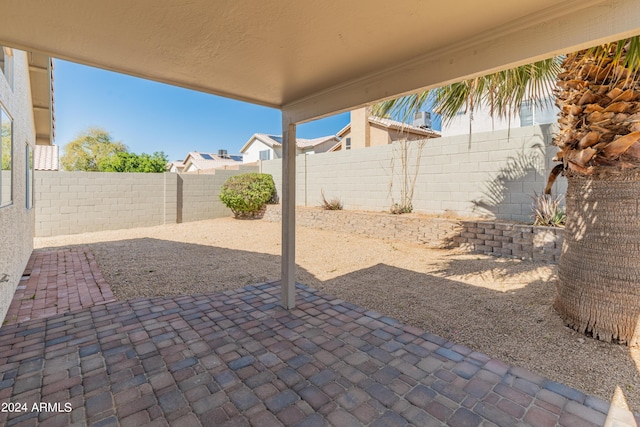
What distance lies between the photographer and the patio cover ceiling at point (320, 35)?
200 cm

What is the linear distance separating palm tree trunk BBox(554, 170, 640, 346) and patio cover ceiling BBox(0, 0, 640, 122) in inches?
84.4

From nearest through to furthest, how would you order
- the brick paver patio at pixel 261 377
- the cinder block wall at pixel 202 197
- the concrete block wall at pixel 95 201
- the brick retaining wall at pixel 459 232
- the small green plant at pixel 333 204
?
the brick paver patio at pixel 261 377 → the brick retaining wall at pixel 459 232 → the concrete block wall at pixel 95 201 → the small green plant at pixel 333 204 → the cinder block wall at pixel 202 197

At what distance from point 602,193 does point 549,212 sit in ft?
12.5

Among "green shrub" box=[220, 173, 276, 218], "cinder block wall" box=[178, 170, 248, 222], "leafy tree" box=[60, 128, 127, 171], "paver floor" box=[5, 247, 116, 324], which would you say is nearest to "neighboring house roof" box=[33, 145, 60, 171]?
"cinder block wall" box=[178, 170, 248, 222]

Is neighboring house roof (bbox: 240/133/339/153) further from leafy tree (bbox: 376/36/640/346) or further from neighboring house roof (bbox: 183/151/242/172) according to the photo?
leafy tree (bbox: 376/36/640/346)

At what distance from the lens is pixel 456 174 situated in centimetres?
894

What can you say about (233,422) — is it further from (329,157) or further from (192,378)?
(329,157)

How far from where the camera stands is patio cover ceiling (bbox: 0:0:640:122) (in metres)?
2.00

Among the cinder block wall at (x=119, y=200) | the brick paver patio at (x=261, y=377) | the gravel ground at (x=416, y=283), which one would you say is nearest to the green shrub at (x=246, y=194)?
the cinder block wall at (x=119, y=200)

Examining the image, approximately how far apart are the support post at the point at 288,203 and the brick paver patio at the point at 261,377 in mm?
385

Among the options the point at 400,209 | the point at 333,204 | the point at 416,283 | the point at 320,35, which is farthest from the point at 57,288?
the point at 333,204

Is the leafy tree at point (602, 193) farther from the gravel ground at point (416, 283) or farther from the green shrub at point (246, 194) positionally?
the green shrub at point (246, 194)

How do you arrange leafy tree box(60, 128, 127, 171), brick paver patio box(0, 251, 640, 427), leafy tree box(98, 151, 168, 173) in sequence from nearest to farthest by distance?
brick paver patio box(0, 251, 640, 427)
leafy tree box(98, 151, 168, 173)
leafy tree box(60, 128, 127, 171)

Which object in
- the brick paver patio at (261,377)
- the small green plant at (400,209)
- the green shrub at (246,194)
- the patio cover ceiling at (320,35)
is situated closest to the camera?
the patio cover ceiling at (320,35)
